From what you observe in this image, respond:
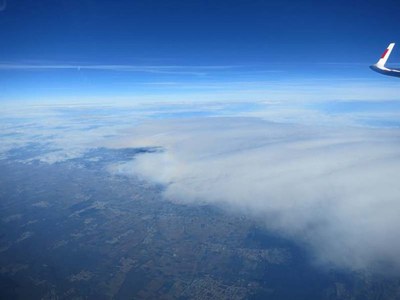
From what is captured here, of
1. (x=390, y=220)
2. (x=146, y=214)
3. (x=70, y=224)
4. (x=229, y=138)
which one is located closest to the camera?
(x=390, y=220)

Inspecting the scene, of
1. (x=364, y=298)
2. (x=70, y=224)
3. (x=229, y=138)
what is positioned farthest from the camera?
(x=229, y=138)

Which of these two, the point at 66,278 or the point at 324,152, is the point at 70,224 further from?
the point at 324,152

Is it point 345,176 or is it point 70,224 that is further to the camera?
point 345,176

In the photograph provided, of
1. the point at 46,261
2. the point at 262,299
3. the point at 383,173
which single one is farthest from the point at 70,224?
the point at 383,173

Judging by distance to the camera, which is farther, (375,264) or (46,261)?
(46,261)

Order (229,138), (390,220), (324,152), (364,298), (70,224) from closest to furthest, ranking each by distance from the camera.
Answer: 1. (364,298)
2. (390,220)
3. (70,224)
4. (324,152)
5. (229,138)

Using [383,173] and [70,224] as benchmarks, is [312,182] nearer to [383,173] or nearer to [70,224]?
[383,173]

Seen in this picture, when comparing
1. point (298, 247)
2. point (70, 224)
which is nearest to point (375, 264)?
point (298, 247)

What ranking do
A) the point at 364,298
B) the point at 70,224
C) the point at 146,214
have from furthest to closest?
1. the point at 146,214
2. the point at 70,224
3. the point at 364,298

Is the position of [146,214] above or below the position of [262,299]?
below
